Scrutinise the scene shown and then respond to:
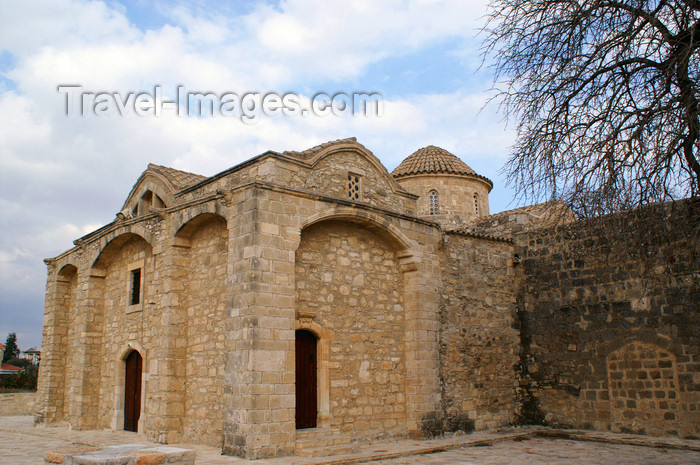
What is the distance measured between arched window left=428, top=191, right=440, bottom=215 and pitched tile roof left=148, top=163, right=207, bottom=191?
7.94m

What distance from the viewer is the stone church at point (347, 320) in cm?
939

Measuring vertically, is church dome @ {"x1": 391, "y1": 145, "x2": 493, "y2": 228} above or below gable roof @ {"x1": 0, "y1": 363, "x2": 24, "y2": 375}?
above

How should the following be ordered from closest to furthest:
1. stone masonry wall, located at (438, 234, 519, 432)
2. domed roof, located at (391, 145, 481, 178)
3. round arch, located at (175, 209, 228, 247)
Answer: round arch, located at (175, 209, 228, 247), stone masonry wall, located at (438, 234, 519, 432), domed roof, located at (391, 145, 481, 178)

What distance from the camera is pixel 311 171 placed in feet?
35.2

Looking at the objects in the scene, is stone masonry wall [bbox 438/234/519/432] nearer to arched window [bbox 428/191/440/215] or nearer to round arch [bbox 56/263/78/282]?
arched window [bbox 428/191/440/215]

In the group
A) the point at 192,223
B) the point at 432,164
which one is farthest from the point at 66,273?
the point at 432,164

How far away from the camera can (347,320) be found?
1075cm

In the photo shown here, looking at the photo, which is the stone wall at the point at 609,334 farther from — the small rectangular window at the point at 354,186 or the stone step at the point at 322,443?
the stone step at the point at 322,443

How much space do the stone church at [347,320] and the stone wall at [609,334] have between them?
0.03 metres

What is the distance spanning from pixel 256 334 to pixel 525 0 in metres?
6.11

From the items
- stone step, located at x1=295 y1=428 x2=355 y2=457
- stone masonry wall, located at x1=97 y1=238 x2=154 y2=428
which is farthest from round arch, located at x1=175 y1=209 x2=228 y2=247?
stone step, located at x1=295 y1=428 x2=355 y2=457

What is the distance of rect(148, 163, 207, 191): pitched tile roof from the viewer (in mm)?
12719

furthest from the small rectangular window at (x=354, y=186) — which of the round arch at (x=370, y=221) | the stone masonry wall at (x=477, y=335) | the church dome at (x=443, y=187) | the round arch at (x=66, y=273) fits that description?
the round arch at (x=66, y=273)

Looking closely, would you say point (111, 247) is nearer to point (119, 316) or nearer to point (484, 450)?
point (119, 316)
